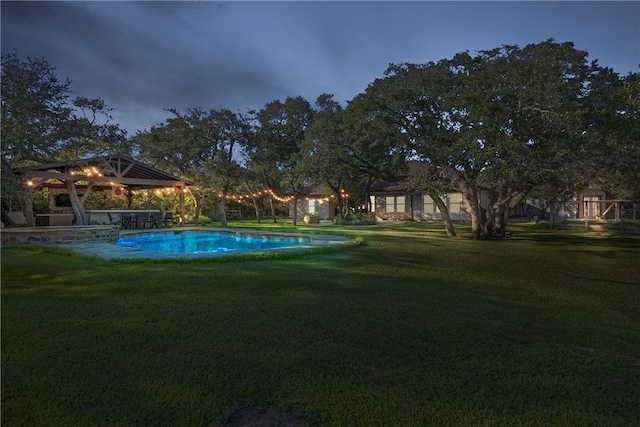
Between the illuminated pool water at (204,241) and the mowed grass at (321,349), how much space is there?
6.52 metres

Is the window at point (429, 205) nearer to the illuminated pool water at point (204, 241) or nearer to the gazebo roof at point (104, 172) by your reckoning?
Result: the illuminated pool water at point (204, 241)

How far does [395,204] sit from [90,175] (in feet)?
64.5

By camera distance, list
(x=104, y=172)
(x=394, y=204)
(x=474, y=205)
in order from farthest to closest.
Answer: (x=394, y=204), (x=104, y=172), (x=474, y=205)

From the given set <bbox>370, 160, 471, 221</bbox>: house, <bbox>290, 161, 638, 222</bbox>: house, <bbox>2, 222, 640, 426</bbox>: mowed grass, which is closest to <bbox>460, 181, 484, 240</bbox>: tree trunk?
<bbox>2, 222, 640, 426</bbox>: mowed grass

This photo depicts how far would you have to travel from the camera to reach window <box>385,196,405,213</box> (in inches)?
1064

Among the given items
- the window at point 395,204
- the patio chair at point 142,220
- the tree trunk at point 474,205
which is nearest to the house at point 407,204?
the window at point 395,204

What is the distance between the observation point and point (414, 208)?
2648cm

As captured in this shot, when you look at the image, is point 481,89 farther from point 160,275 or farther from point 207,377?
point 207,377

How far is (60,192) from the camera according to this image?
20734 mm

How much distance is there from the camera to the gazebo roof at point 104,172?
45.3ft

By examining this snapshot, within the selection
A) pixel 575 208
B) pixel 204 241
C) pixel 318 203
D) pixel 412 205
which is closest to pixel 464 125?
pixel 204 241

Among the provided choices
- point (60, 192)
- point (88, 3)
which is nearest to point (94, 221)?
point (60, 192)

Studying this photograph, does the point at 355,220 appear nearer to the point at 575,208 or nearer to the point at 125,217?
the point at 125,217

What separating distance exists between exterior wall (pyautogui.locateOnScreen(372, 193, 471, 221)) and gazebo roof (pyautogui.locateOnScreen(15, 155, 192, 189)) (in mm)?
14783
